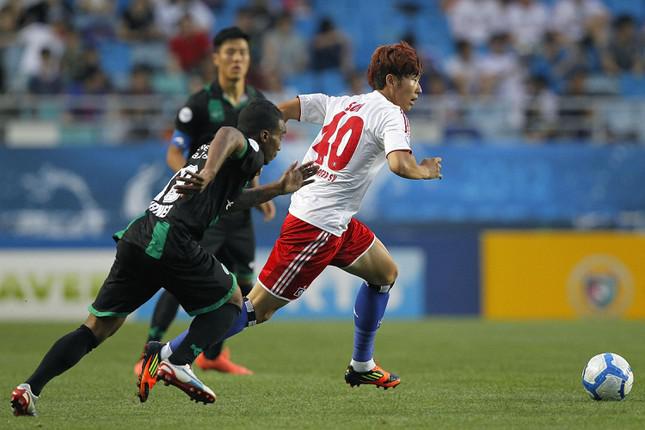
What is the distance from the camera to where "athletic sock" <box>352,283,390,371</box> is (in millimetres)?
7730

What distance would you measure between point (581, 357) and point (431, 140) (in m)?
6.78

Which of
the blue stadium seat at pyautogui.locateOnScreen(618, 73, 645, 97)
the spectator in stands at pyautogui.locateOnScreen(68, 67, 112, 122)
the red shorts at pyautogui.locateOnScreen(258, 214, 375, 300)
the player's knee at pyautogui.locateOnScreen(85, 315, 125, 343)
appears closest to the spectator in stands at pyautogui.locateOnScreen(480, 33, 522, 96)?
the blue stadium seat at pyautogui.locateOnScreen(618, 73, 645, 97)

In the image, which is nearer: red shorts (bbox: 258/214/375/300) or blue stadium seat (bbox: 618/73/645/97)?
red shorts (bbox: 258/214/375/300)

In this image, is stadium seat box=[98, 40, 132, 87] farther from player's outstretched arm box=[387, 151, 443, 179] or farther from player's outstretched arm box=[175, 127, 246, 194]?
player's outstretched arm box=[175, 127, 246, 194]

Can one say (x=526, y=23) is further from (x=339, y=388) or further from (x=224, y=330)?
(x=224, y=330)

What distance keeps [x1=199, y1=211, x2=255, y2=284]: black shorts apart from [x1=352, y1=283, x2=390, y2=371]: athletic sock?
172cm

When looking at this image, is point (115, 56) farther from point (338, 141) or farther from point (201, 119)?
point (338, 141)

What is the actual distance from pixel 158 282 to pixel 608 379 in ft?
9.22

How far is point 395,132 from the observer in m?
6.85

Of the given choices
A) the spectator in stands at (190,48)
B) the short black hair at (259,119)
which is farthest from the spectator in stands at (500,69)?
the short black hair at (259,119)

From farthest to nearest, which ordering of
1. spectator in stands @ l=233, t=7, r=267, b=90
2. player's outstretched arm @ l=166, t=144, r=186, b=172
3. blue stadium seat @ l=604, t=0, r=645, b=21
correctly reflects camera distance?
blue stadium seat @ l=604, t=0, r=645, b=21, spectator in stands @ l=233, t=7, r=267, b=90, player's outstretched arm @ l=166, t=144, r=186, b=172

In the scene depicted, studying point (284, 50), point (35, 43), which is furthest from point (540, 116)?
point (35, 43)

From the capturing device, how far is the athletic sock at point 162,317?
8.82 m

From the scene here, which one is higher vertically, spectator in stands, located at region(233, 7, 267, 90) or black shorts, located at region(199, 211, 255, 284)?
spectator in stands, located at region(233, 7, 267, 90)
